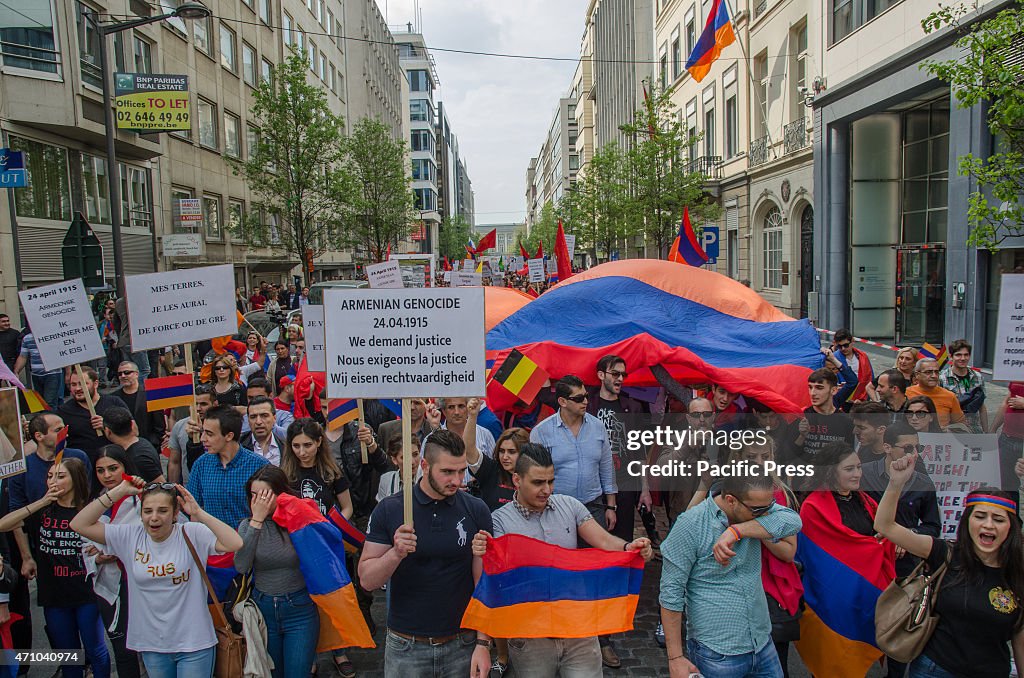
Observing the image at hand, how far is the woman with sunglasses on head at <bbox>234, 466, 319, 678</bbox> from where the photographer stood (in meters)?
4.30

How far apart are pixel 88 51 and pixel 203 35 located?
1051 cm

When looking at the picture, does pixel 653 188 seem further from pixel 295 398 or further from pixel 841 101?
pixel 295 398

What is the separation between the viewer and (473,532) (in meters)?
3.88

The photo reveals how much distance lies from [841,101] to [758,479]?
19381 millimetres

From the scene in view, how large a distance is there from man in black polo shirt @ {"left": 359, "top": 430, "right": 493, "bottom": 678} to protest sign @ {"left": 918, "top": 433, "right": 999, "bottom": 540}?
2959 millimetres

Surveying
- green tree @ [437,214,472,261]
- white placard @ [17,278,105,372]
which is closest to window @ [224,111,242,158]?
white placard @ [17,278,105,372]

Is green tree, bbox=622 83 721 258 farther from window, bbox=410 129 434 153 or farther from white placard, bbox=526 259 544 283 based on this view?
window, bbox=410 129 434 153

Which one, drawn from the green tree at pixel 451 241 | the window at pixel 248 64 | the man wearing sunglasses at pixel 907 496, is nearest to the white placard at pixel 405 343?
the man wearing sunglasses at pixel 907 496

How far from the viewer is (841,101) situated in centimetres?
2020

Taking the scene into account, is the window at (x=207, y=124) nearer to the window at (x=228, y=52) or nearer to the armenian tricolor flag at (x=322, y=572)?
the window at (x=228, y=52)

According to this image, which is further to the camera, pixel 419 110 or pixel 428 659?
pixel 419 110

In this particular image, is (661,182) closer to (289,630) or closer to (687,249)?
(687,249)

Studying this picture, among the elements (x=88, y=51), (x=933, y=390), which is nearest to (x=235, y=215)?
(x=88, y=51)

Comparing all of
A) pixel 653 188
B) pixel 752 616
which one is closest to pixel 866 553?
pixel 752 616
